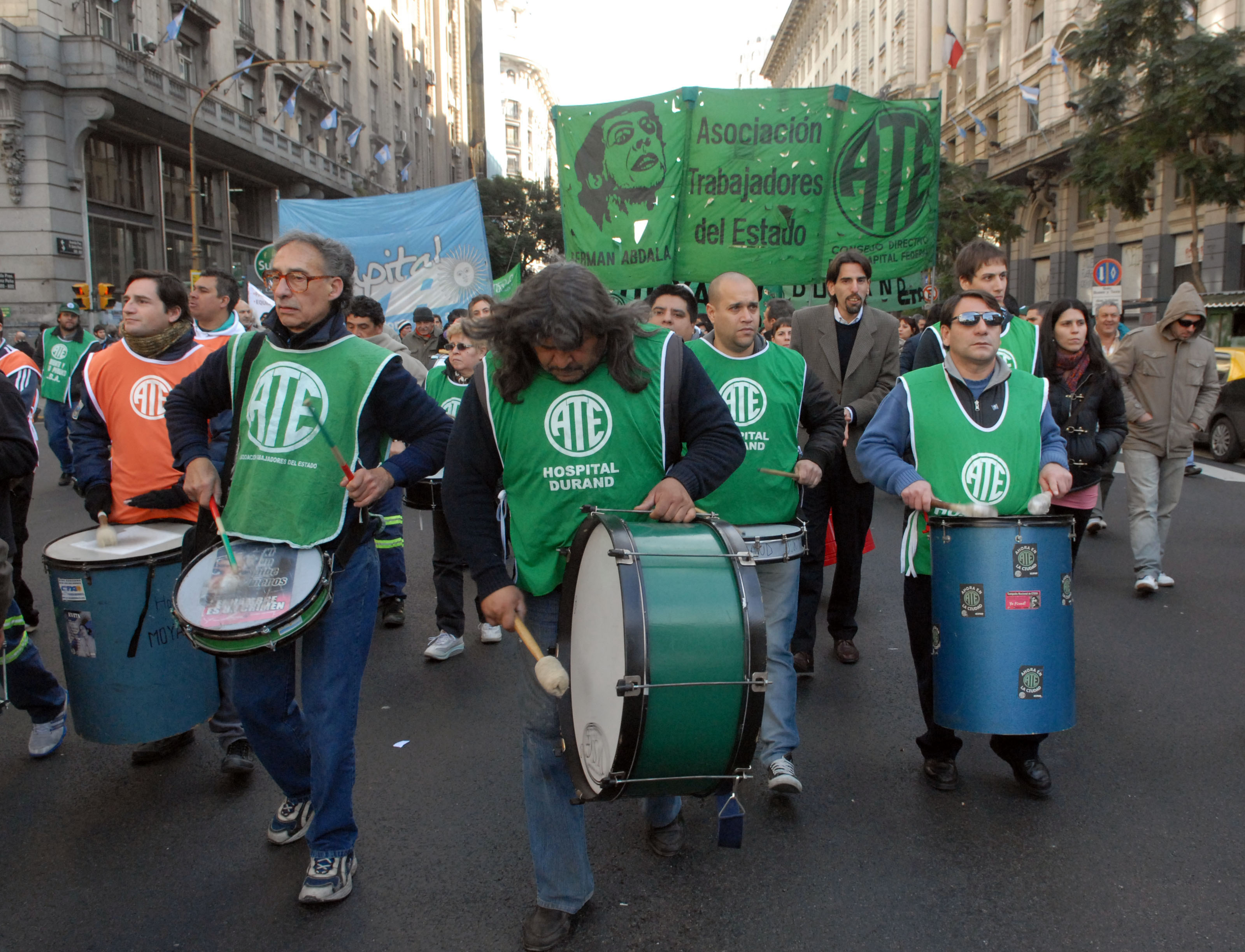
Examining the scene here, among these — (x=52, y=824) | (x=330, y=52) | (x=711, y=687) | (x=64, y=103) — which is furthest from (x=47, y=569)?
(x=330, y=52)

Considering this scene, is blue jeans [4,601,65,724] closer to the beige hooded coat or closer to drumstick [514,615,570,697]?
drumstick [514,615,570,697]

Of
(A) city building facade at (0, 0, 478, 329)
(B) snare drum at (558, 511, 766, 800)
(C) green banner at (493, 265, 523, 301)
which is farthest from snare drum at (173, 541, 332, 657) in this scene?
(A) city building facade at (0, 0, 478, 329)

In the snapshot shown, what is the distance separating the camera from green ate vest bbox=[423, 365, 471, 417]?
6.20 m

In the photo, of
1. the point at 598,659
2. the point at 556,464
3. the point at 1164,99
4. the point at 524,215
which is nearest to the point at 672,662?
the point at 598,659

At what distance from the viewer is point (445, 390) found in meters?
6.25

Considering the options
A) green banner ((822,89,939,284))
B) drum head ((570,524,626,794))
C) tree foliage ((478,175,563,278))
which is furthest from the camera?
tree foliage ((478,175,563,278))

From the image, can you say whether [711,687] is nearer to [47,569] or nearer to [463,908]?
[463,908]

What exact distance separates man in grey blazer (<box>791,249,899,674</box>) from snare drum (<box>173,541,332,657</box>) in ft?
9.36

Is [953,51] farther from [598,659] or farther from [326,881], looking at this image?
[326,881]

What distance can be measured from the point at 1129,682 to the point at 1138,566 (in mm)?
2140

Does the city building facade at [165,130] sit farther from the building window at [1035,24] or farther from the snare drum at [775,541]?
the building window at [1035,24]

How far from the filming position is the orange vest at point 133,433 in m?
4.28

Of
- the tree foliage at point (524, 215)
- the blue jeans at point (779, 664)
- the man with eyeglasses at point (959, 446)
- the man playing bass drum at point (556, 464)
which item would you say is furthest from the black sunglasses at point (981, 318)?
the tree foliage at point (524, 215)

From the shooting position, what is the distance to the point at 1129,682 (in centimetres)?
522
